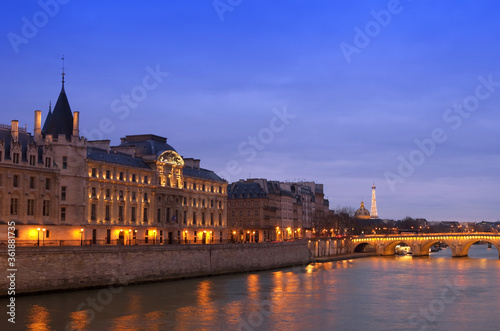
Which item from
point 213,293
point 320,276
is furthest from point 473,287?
point 213,293

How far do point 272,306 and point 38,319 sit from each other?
15.7m

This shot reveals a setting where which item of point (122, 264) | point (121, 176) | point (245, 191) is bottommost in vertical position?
point (122, 264)

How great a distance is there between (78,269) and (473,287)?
1326 inches

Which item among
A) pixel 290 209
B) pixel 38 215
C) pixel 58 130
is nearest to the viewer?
pixel 38 215

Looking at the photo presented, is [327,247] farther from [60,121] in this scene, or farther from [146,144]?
[60,121]

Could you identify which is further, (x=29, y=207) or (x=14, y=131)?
(x=14, y=131)

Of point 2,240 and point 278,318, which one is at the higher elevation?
point 2,240

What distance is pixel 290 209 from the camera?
138 metres

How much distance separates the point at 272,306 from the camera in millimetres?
47969

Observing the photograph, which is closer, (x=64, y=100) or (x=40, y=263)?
(x=40, y=263)

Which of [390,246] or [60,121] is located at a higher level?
[60,121]

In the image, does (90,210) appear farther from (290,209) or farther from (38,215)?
(290,209)

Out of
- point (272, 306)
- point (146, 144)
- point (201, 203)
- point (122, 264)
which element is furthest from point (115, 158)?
point (272, 306)

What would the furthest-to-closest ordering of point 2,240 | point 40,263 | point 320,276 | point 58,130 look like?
point 320,276 < point 58,130 < point 2,240 < point 40,263
